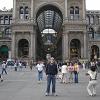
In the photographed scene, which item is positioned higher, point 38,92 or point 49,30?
point 49,30

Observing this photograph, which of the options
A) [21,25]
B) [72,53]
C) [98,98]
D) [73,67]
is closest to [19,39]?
[21,25]

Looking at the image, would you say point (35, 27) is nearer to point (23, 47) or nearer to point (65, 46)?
point (23, 47)

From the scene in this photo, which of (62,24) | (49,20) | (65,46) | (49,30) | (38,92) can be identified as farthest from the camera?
(49,30)

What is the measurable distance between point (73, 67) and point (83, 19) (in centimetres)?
6795

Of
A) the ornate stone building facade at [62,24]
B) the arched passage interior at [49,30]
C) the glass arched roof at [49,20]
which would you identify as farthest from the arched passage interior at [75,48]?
the glass arched roof at [49,20]

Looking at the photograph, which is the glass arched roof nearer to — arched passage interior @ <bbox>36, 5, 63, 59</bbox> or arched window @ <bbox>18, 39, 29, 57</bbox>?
arched passage interior @ <bbox>36, 5, 63, 59</bbox>

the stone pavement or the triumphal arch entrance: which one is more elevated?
the triumphal arch entrance

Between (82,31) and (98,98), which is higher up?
(82,31)

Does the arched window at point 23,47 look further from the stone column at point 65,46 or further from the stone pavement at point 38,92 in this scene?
the stone pavement at point 38,92

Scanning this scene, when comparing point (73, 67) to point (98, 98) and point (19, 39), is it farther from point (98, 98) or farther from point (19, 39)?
point (19, 39)

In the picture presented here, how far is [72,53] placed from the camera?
103062 mm

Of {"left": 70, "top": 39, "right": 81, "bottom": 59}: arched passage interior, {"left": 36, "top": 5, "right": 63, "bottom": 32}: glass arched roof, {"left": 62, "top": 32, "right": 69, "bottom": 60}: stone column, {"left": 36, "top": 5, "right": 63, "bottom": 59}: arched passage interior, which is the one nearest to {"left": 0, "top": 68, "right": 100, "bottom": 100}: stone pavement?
{"left": 62, "top": 32, "right": 69, "bottom": 60}: stone column

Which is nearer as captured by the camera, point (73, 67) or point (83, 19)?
point (73, 67)

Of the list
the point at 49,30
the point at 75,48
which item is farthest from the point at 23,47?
the point at 49,30
